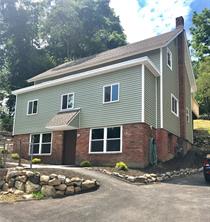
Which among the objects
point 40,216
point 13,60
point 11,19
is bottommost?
point 40,216

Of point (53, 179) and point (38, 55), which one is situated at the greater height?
point (38, 55)

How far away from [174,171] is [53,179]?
8541mm

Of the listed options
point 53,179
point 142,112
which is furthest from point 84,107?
point 53,179

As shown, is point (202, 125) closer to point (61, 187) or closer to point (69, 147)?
point (69, 147)

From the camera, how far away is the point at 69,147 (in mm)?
20547

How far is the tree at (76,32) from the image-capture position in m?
47.7

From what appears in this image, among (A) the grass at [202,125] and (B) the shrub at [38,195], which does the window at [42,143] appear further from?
(A) the grass at [202,125]

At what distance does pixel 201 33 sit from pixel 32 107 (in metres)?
38.2

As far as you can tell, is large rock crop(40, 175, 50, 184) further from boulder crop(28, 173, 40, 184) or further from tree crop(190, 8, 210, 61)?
tree crop(190, 8, 210, 61)

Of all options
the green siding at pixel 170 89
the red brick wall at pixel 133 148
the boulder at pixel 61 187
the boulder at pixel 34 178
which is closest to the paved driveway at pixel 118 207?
the boulder at pixel 61 187

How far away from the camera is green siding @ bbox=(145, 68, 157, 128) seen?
57.8 ft

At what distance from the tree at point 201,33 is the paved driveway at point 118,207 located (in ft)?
137

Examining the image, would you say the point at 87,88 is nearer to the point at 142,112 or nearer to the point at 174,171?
the point at 142,112

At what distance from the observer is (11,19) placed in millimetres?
38906
